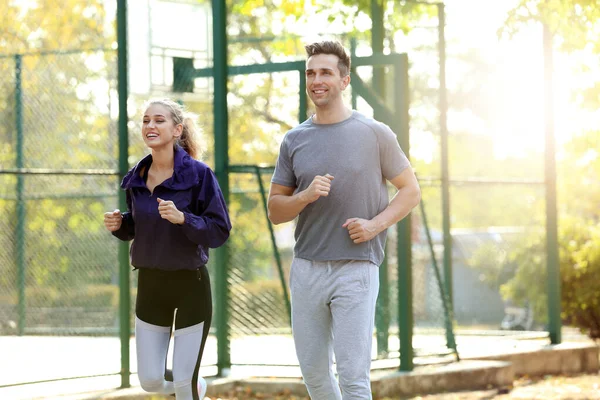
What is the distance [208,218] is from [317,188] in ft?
2.34

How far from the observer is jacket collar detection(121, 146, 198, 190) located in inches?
222

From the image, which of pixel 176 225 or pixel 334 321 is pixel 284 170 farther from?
pixel 334 321

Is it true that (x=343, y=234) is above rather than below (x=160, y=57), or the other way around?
below

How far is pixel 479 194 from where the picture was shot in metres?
50.4

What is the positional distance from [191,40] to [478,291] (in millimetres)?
13993

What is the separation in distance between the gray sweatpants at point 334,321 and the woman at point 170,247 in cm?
51

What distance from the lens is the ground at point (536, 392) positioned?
28.5 ft

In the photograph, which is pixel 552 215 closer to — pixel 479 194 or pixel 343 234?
pixel 343 234

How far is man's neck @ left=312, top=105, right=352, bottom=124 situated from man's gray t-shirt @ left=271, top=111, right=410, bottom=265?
24 mm

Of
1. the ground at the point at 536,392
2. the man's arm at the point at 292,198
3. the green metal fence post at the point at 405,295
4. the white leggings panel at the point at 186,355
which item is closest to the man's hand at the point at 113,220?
the white leggings panel at the point at 186,355

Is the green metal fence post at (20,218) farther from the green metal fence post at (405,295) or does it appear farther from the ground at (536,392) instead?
the green metal fence post at (405,295)

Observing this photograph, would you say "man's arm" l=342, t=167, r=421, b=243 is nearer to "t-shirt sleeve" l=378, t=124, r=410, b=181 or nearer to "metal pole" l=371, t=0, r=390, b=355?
"t-shirt sleeve" l=378, t=124, r=410, b=181

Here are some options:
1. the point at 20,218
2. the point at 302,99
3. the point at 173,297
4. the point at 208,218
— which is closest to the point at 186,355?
the point at 173,297

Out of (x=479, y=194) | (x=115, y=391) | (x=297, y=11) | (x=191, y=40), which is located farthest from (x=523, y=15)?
(x=479, y=194)
